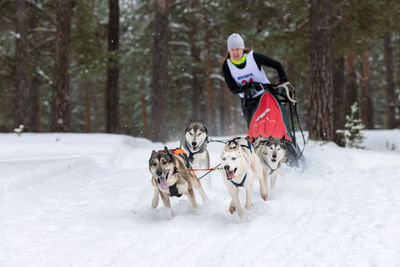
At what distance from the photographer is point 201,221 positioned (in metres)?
3.86

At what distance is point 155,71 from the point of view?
12.2 m

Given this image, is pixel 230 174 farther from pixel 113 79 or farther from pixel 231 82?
pixel 113 79

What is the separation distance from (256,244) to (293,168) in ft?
11.6

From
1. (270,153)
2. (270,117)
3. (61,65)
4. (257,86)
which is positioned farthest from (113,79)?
(270,153)

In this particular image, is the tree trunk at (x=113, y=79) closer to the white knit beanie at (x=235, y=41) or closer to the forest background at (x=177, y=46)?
the forest background at (x=177, y=46)

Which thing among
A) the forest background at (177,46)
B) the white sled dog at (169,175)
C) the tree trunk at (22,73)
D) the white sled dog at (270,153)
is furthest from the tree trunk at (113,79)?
the white sled dog at (169,175)

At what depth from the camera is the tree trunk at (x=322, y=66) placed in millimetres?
8750

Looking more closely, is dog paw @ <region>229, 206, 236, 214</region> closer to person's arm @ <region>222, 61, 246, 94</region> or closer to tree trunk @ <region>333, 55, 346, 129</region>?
person's arm @ <region>222, 61, 246, 94</region>

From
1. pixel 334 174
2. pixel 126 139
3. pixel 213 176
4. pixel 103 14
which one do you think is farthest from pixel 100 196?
pixel 103 14

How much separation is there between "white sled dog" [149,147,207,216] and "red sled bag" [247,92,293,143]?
150cm

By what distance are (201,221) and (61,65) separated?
9.51 meters

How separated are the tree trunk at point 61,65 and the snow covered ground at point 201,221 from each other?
5.50 meters

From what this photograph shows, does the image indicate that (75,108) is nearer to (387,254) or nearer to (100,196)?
(100,196)

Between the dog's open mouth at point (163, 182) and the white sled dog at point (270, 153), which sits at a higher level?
the white sled dog at point (270, 153)
